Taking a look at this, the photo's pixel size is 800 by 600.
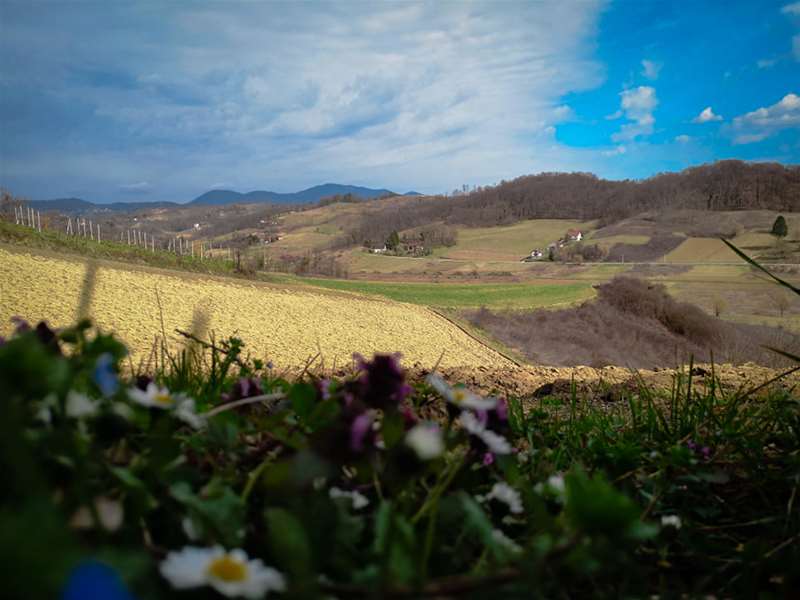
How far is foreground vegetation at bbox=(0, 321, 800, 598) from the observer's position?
18.2 inches

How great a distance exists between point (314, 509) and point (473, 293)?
42.6 m

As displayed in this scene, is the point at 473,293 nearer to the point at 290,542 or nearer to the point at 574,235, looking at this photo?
the point at 290,542

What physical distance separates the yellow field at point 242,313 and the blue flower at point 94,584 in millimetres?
13880

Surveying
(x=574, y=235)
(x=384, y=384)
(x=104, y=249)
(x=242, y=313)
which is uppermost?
(x=574, y=235)

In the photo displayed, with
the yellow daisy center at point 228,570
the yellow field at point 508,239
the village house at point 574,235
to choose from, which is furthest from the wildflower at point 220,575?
the village house at point 574,235

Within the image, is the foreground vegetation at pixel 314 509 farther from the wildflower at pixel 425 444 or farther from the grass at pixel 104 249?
the grass at pixel 104 249

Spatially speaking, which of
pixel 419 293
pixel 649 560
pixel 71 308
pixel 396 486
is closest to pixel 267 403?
pixel 396 486

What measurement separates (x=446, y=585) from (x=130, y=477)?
0.39 metres

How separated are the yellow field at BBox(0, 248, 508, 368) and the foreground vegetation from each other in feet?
43.5

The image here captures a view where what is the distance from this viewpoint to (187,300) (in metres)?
22.6

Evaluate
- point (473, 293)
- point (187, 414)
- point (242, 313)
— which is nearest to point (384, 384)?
point (187, 414)

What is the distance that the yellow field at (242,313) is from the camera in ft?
55.3

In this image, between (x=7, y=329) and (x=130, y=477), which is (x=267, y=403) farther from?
(x=7, y=329)

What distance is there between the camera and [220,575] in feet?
1.59
